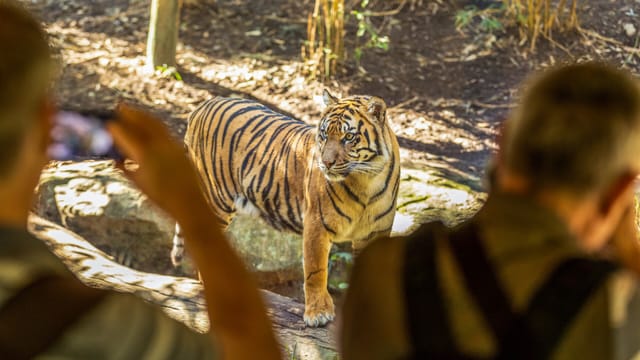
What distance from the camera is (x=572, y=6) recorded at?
5793mm

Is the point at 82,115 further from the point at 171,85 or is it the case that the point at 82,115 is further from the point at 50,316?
the point at 171,85

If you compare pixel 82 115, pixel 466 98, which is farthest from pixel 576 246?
pixel 466 98

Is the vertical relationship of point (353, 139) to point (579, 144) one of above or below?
below

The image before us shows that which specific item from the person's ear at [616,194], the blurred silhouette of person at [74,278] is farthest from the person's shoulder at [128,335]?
the person's ear at [616,194]

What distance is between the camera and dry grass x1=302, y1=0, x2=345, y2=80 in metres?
5.41

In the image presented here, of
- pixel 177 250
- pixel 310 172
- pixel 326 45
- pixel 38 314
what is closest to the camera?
pixel 38 314

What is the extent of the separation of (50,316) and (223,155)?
331 cm

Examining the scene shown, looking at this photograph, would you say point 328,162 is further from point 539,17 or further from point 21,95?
point 539,17

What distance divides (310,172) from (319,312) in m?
0.59

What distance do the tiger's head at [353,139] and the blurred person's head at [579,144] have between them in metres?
2.39

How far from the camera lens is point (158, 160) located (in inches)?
36.6

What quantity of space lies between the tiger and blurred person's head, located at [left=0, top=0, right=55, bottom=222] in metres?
2.55

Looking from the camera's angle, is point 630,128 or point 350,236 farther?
point 350,236

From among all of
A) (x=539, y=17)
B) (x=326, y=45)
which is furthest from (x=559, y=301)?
(x=539, y=17)
